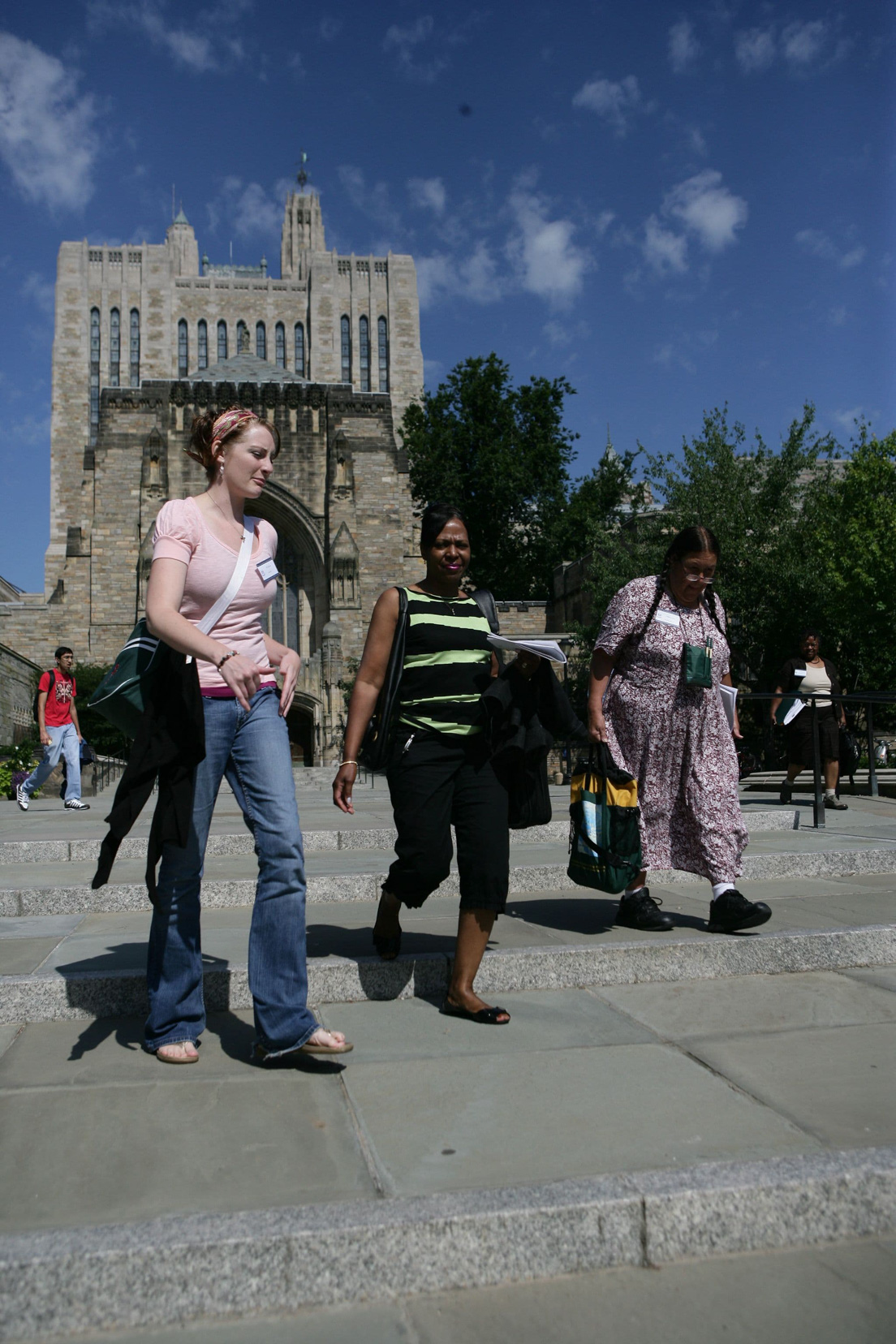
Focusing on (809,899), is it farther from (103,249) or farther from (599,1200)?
(103,249)

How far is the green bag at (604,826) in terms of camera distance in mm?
3902

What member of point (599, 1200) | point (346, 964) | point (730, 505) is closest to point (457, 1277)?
point (599, 1200)

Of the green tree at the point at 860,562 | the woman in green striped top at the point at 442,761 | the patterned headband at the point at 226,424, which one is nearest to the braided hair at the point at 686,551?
the woman in green striped top at the point at 442,761

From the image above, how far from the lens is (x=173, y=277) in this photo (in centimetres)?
6925

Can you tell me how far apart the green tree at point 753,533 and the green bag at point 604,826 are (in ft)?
69.7

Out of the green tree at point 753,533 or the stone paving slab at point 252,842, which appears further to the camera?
the green tree at point 753,533

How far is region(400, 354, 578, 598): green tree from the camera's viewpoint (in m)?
34.4

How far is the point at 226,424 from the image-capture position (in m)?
2.98

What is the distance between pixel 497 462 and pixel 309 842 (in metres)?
27.9

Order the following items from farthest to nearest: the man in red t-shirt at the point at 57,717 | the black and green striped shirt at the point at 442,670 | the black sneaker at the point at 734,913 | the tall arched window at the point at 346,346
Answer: the tall arched window at the point at 346,346 < the man in red t-shirt at the point at 57,717 < the black sneaker at the point at 734,913 < the black and green striped shirt at the point at 442,670

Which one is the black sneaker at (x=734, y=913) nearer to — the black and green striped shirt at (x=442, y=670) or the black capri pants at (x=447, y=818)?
the black capri pants at (x=447, y=818)

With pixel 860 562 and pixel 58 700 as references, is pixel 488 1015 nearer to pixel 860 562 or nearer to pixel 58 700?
pixel 58 700

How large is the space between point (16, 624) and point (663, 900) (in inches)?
1403

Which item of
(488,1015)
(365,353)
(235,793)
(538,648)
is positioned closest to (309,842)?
(488,1015)
